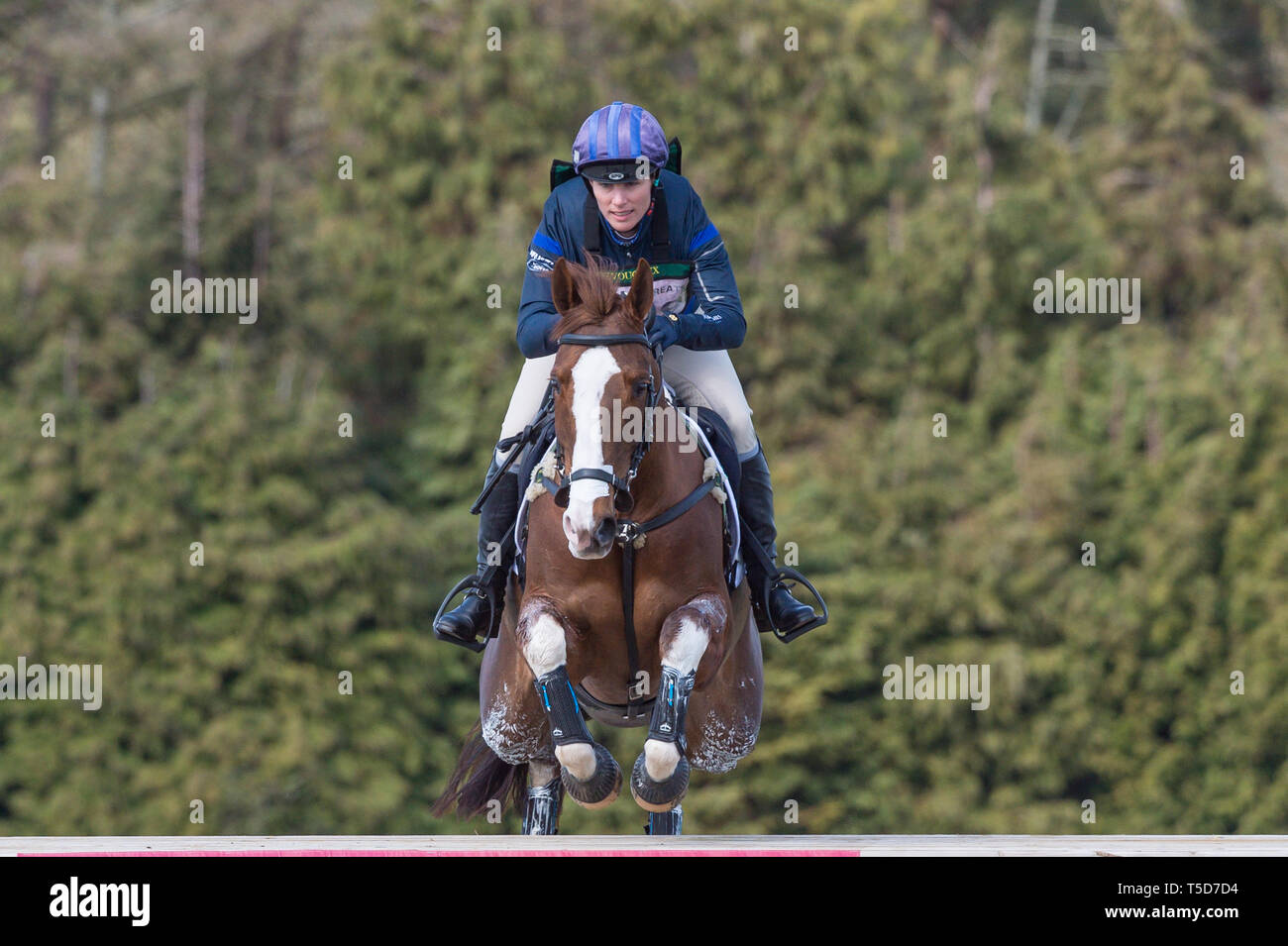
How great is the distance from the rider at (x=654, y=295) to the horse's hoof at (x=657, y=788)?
3.76 ft

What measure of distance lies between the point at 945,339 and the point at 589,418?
1549 centimetres

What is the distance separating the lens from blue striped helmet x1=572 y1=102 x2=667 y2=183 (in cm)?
657

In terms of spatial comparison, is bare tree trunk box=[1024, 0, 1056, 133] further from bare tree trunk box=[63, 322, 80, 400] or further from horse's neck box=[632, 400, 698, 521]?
horse's neck box=[632, 400, 698, 521]

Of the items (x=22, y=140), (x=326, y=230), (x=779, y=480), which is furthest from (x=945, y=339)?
(x=22, y=140)

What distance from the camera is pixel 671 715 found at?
20.1 ft

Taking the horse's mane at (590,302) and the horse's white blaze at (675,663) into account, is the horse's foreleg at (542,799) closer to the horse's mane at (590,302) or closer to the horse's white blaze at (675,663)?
the horse's white blaze at (675,663)

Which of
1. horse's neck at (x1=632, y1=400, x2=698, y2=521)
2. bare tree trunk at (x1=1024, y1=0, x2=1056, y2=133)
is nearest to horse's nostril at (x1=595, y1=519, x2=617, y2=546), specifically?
horse's neck at (x1=632, y1=400, x2=698, y2=521)

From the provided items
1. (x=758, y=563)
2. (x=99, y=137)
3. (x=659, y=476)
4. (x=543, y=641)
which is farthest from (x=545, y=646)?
(x=99, y=137)

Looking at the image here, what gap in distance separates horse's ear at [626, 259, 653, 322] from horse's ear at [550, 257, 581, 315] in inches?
8.6

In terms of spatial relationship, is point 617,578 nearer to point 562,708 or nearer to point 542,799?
point 562,708

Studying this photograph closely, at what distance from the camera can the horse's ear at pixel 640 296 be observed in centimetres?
607

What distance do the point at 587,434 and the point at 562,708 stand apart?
41.6 inches

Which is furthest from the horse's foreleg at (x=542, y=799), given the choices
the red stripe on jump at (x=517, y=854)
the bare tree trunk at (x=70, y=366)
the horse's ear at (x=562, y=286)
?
the bare tree trunk at (x=70, y=366)
